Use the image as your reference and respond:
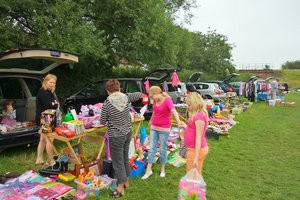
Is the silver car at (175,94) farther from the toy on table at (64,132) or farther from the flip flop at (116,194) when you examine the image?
the flip flop at (116,194)

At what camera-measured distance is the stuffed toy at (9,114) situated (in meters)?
5.81

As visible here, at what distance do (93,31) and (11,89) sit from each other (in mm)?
4264

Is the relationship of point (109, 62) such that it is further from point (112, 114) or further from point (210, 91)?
point (112, 114)

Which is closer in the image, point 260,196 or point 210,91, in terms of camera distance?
point 260,196

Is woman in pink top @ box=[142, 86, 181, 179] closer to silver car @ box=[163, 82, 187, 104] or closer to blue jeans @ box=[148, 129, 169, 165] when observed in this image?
blue jeans @ box=[148, 129, 169, 165]

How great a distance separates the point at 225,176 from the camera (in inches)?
196

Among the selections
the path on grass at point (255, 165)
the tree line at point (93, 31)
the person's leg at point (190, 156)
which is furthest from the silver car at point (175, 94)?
the person's leg at point (190, 156)

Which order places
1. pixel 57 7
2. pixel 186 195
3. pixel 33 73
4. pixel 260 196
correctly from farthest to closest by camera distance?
pixel 57 7
pixel 33 73
pixel 260 196
pixel 186 195

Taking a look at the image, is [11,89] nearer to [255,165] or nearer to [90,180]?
[90,180]

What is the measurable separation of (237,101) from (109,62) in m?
8.36

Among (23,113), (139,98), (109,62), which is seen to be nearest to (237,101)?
(109,62)

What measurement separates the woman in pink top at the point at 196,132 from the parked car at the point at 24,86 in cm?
300

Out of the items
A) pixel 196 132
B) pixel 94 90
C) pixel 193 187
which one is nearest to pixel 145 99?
pixel 94 90

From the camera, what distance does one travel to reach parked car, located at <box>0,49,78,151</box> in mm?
4918
